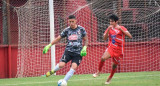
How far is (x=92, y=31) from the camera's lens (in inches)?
598

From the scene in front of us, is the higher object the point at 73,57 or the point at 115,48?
the point at 115,48

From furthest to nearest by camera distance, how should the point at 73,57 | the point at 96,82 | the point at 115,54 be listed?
1. the point at 96,82
2. the point at 115,54
3. the point at 73,57

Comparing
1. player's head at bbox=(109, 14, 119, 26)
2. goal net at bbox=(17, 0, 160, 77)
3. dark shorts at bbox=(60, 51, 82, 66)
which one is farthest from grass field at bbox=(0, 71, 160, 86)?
goal net at bbox=(17, 0, 160, 77)

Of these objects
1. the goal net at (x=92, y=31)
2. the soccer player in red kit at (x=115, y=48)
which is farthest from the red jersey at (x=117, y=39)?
the goal net at (x=92, y=31)

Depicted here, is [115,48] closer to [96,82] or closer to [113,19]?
[113,19]

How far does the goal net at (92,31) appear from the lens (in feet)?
46.7

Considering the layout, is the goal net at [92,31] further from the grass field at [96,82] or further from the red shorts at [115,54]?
the red shorts at [115,54]

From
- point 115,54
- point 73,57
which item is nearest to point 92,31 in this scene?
point 115,54

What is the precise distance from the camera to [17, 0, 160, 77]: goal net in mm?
14242

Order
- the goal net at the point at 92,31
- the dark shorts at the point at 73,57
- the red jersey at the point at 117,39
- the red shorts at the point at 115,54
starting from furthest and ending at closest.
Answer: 1. the goal net at the point at 92,31
2. the red jersey at the point at 117,39
3. the red shorts at the point at 115,54
4. the dark shorts at the point at 73,57

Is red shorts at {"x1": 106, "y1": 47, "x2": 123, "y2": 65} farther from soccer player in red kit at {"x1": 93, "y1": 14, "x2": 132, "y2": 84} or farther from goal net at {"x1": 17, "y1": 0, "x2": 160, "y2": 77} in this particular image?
goal net at {"x1": 17, "y1": 0, "x2": 160, "y2": 77}

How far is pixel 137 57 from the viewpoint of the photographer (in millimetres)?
15852

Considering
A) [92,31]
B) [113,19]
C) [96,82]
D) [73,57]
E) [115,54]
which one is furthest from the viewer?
[92,31]

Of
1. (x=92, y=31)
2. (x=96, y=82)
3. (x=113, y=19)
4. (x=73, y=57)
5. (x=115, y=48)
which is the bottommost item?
(x=96, y=82)
